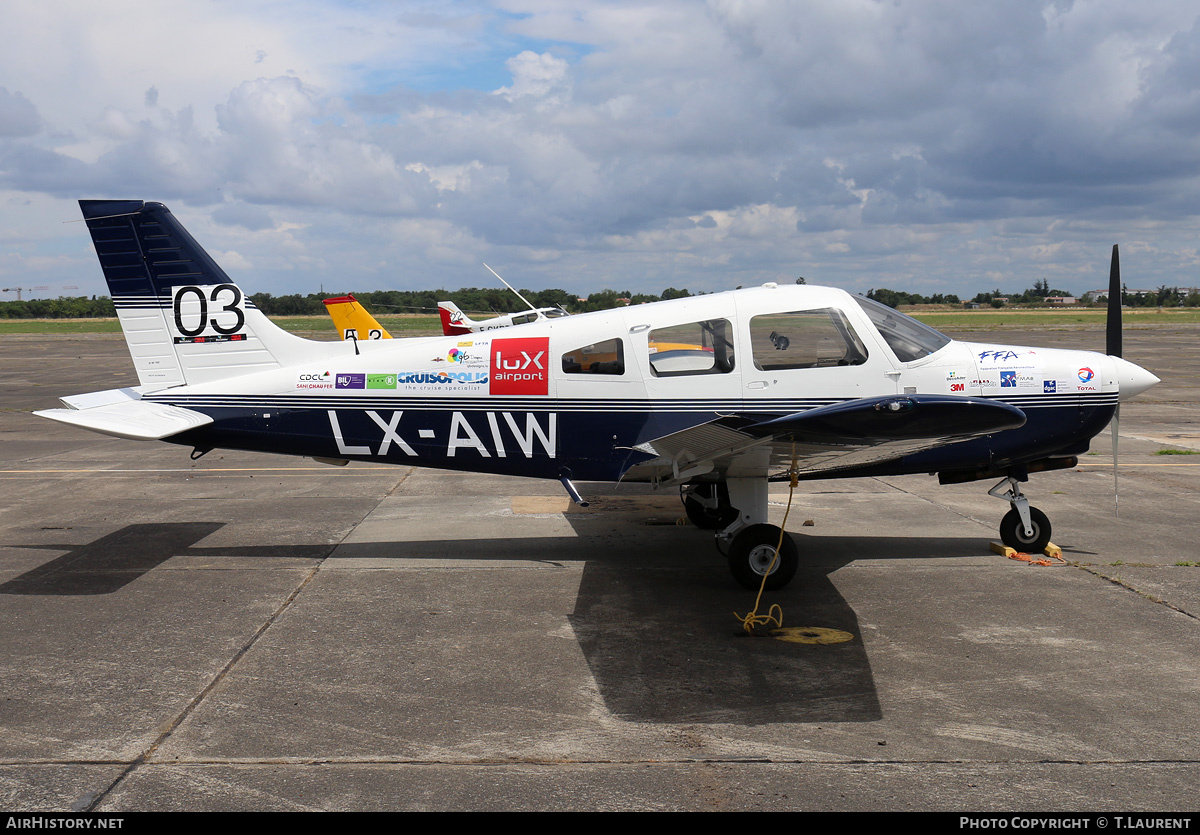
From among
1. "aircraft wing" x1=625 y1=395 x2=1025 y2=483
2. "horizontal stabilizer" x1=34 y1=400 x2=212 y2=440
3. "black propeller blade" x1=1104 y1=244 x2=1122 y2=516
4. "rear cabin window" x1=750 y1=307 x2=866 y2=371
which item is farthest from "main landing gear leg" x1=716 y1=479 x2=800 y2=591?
"horizontal stabilizer" x1=34 y1=400 x2=212 y2=440

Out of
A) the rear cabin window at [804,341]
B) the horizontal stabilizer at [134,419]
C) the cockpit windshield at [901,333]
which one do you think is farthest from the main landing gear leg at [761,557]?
the horizontal stabilizer at [134,419]

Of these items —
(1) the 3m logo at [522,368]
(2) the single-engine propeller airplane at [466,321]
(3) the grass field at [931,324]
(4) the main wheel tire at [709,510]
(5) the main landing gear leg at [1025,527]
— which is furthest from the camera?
(3) the grass field at [931,324]

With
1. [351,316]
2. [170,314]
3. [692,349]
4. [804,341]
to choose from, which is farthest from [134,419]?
[351,316]

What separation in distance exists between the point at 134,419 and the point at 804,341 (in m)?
5.77

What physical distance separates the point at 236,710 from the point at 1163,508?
985cm

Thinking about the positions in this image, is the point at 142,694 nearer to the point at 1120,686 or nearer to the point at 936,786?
the point at 936,786

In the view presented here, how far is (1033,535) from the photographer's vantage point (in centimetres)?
814

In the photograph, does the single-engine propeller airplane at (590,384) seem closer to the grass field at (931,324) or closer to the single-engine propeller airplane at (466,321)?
the single-engine propeller airplane at (466,321)

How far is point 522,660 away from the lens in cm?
576

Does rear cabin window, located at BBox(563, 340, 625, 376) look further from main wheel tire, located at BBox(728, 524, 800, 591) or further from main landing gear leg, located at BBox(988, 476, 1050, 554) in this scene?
main landing gear leg, located at BBox(988, 476, 1050, 554)

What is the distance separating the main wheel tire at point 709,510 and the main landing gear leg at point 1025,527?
254cm

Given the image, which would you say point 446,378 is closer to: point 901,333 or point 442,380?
point 442,380

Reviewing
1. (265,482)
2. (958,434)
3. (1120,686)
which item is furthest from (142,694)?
(265,482)

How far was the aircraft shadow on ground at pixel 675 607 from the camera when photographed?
517cm
